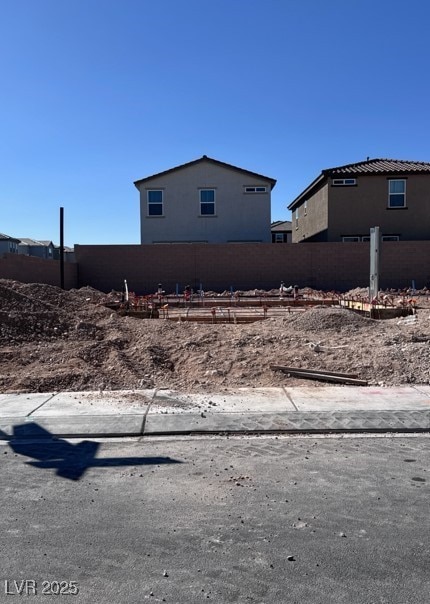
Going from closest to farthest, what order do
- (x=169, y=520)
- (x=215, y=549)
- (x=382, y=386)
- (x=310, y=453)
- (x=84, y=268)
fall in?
1. (x=215, y=549)
2. (x=169, y=520)
3. (x=310, y=453)
4. (x=382, y=386)
5. (x=84, y=268)

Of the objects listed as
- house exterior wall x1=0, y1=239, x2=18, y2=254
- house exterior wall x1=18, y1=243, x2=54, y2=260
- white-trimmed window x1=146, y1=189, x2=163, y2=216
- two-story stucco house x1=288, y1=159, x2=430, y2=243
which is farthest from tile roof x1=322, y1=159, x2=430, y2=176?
house exterior wall x1=18, y1=243, x2=54, y2=260

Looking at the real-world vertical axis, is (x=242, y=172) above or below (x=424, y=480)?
above

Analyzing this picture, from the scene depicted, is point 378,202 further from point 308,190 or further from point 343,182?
point 308,190

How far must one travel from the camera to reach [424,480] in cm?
502

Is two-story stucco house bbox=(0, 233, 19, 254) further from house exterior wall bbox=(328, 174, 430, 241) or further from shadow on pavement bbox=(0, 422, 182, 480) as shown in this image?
shadow on pavement bbox=(0, 422, 182, 480)

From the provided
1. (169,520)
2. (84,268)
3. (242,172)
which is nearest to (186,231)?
(242,172)

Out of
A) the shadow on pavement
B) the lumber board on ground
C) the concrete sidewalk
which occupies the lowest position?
the shadow on pavement

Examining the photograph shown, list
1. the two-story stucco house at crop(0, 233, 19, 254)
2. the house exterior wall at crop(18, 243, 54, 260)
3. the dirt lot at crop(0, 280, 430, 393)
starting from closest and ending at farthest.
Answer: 1. the dirt lot at crop(0, 280, 430, 393)
2. the two-story stucco house at crop(0, 233, 19, 254)
3. the house exterior wall at crop(18, 243, 54, 260)

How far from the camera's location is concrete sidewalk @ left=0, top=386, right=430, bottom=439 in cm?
669

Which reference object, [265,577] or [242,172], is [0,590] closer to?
[265,577]

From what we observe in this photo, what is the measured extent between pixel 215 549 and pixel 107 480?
5.46ft

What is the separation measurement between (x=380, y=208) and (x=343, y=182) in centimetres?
253

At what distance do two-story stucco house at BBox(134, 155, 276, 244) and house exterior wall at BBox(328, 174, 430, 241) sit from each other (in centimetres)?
480

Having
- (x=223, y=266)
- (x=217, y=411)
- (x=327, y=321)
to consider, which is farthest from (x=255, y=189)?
(x=217, y=411)
